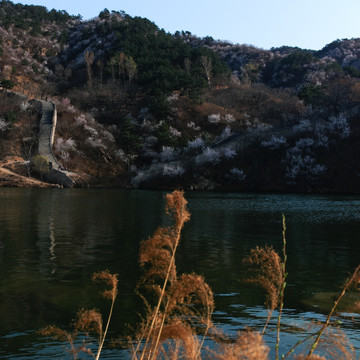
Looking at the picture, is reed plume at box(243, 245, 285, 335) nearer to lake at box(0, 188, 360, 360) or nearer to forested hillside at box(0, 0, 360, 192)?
lake at box(0, 188, 360, 360)

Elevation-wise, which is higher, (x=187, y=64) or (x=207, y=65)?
(x=207, y=65)

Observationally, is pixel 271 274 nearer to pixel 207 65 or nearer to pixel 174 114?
pixel 174 114

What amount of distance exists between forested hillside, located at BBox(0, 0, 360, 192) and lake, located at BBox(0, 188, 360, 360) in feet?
119

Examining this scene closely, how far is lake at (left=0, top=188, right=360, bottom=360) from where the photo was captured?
1008cm

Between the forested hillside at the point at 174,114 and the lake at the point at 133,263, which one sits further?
the forested hillside at the point at 174,114

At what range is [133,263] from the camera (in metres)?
16.9

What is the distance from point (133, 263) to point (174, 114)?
75104 mm

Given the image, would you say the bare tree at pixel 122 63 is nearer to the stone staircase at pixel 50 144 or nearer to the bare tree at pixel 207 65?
the bare tree at pixel 207 65

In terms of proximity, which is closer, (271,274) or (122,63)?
(271,274)

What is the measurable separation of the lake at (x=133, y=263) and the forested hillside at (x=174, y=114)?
36.2m

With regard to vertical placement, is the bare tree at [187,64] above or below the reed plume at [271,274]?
above

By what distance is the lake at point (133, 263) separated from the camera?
33.1 feet

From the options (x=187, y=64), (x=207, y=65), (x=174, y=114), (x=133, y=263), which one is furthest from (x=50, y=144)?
(x=133, y=263)

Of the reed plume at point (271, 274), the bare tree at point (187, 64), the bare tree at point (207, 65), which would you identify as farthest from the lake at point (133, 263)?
the bare tree at point (207, 65)
